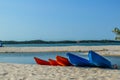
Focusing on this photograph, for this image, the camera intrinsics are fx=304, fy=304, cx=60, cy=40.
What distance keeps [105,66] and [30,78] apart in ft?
19.4

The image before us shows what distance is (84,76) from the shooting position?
40.8ft

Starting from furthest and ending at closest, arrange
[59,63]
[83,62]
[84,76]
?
1. [59,63]
2. [83,62]
3. [84,76]

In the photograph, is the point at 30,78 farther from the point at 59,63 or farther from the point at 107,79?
the point at 59,63

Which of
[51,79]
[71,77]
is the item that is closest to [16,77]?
[51,79]

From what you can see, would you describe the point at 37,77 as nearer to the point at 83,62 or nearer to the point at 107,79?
the point at 107,79

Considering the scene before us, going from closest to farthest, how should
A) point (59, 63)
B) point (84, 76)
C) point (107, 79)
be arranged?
point (107, 79), point (84, 76), point (59, 63)

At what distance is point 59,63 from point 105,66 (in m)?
2.78

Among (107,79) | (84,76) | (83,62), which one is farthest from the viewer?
(83,62)

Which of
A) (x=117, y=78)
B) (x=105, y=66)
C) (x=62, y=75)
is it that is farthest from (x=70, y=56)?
(x=117, y=78)

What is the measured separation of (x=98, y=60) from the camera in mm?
16594

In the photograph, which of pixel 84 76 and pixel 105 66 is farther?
pixel 105 66

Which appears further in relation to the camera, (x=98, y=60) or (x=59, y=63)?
(x=59, y=63)

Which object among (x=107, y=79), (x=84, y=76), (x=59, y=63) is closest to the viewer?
(x=107, y=79)

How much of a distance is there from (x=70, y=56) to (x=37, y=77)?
5.10m
